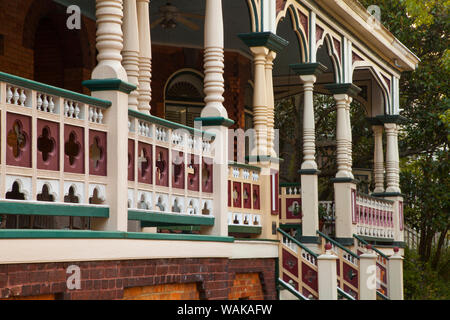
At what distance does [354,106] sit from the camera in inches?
1084

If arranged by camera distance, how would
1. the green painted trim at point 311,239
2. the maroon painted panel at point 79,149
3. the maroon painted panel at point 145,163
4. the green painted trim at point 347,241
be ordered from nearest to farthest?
the maroon painted panel at point 79,149 < the maroon painted panel at point 145,163 < the green painted trim at point 311,239 < the green painted trim at point 347,241

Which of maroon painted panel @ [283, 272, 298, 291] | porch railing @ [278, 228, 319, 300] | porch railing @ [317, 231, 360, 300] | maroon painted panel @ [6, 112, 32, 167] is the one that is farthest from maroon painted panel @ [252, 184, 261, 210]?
maroon painted panel @ [6, 112, 32, 167]

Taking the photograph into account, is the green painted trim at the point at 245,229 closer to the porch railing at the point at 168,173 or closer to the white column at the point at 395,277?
the porch railing at the point at 168,173

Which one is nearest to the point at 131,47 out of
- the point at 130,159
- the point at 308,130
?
the point at 130,159

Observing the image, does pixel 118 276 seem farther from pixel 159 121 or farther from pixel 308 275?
pixel 308 275

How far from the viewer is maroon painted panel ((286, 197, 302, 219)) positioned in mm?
16234

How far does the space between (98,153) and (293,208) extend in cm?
828

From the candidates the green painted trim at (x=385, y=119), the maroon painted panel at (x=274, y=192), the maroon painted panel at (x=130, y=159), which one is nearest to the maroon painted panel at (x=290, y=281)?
the maroon painted panel at (x=274, y=192)

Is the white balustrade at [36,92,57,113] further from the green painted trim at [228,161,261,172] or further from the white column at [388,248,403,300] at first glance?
the white column at [388,248,403,300]

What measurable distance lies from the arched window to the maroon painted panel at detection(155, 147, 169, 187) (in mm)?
8823

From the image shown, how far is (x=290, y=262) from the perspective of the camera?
14.0m

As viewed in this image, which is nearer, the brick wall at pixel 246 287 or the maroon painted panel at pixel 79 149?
the maroon painted panel at pixel 79 149

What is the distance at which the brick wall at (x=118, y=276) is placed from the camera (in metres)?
6.95

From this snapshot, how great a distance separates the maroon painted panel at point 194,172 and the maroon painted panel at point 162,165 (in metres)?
0.67
